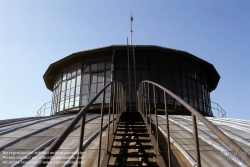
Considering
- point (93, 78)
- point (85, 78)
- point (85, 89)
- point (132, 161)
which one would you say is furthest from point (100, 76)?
point (132, 161)

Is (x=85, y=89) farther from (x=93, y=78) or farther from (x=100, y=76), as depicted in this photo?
(x=100, y=76)

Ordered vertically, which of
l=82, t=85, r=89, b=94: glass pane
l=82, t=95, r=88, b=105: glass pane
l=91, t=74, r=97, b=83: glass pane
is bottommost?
l=82, t=95, r=88, b=105: glass pane

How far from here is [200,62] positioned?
579 inches

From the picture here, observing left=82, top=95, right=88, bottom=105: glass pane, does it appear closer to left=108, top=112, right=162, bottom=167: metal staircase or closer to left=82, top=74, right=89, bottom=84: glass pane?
left=82, top=74, right=89, bottom=84: glass pane

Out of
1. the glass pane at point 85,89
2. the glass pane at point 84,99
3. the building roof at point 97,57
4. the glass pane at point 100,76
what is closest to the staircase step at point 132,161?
the glass pane at point 84,99

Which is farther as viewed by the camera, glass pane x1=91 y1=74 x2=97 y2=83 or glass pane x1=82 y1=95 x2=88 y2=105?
glass pane x1=91 y1=74 x2=97 y2=83

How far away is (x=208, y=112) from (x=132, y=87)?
20.4ft

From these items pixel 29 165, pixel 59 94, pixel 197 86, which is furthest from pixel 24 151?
pixel 197 86

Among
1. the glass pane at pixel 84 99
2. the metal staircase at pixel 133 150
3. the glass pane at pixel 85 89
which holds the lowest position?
the metal staircase at pixel 133 150

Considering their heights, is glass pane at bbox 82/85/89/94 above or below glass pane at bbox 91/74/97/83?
below

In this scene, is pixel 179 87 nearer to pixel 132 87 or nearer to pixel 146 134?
pixel 132 87

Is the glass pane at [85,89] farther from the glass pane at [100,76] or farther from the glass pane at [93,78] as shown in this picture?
the glass pane at [100,76]

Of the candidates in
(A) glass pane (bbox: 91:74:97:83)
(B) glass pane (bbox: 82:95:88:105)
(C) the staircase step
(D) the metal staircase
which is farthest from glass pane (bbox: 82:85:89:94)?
(C) the staircase step

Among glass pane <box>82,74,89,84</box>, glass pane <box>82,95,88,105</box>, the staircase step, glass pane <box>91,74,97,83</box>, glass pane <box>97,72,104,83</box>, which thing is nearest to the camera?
the staircase step
